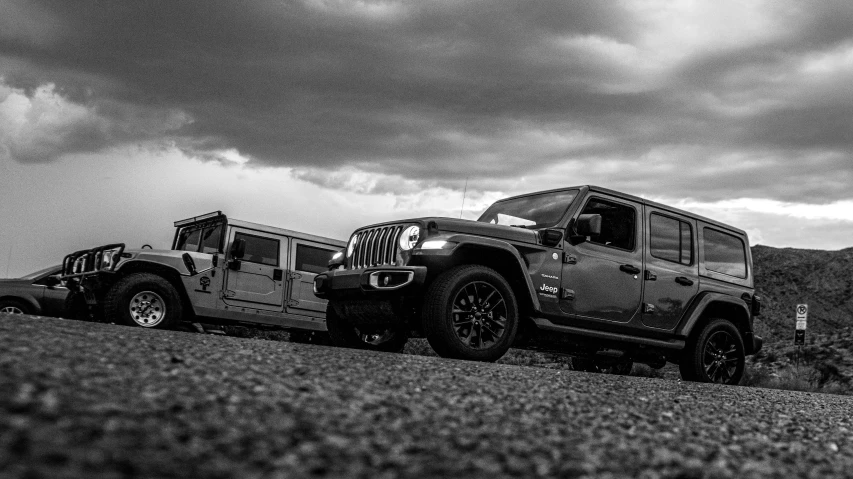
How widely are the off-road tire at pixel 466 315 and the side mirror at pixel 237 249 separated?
5.61 m

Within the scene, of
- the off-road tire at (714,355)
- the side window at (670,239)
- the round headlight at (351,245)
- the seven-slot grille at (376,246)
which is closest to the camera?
the seven-slot grille at (376,246)

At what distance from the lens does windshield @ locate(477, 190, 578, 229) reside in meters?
7.17

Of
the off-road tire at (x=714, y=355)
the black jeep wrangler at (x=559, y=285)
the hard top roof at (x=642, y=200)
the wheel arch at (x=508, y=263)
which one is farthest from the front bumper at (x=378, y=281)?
the off-road tire at (x=714, y=355)

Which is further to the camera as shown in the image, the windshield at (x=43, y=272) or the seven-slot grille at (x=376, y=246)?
the windshield at (x=43, y=272)

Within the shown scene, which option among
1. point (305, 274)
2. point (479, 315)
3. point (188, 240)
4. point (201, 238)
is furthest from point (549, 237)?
point (188, 240)

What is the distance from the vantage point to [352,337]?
735 centimetres

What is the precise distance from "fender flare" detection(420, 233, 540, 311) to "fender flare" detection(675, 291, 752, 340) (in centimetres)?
228

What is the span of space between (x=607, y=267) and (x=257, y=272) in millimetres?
5878

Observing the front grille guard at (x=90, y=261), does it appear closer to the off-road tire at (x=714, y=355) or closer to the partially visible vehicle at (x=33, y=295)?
the partially visible vehicle at (x=33, y=295)

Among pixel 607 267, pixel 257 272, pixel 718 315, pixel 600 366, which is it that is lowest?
pixel 600 366

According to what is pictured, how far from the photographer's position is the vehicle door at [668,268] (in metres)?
7.59

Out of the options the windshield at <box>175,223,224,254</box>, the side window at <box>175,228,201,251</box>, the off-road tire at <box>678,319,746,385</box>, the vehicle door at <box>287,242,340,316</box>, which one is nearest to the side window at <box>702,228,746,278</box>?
the off-road tire at <box>678,319,746,385</box>

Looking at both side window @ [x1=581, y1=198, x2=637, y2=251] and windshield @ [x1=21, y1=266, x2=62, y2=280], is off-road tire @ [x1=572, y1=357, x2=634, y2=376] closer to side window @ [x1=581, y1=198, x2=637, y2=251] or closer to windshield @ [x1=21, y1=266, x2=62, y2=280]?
side window @ [x1=581, y1=198, x2=637, y2=251]

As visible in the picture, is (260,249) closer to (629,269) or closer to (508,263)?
(508,263)
